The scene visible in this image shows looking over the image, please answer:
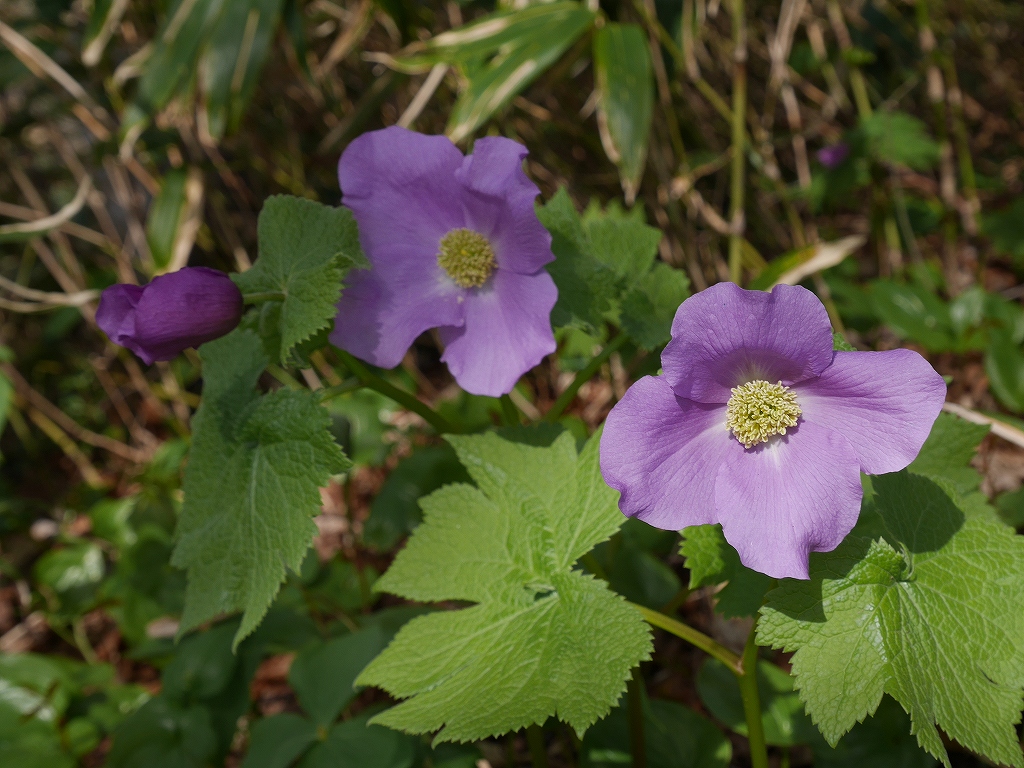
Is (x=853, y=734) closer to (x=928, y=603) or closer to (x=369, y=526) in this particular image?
(x=928, y=603)

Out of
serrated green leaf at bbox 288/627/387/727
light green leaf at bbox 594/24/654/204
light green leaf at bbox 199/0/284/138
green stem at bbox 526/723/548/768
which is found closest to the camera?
green stem at bbox 526/723/548/768

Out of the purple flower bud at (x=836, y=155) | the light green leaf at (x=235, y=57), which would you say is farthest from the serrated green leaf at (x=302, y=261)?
the purple flower bud at (x=836, y=155)

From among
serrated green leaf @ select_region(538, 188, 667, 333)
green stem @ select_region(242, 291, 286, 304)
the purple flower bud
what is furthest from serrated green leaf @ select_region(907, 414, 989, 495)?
the purple flower bud

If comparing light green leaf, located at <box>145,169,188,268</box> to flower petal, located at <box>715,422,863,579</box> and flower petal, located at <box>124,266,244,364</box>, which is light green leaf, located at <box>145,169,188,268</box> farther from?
flower petal, located at <box>715,422,863,579</box>

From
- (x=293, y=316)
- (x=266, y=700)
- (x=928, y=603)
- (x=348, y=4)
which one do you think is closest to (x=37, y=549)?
(x=266, y=700)

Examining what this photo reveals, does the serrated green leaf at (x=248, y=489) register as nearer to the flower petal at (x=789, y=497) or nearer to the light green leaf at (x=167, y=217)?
the flower petal at (x=789, y=497)

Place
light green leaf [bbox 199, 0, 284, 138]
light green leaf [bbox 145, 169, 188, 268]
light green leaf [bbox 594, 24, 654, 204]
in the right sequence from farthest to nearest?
light green leaf [bbox 145, 169, 188, 268], light green leaf [bbox 199, 0, 284, 138], light green leaf [bbox 594, 24, 654, 204]
